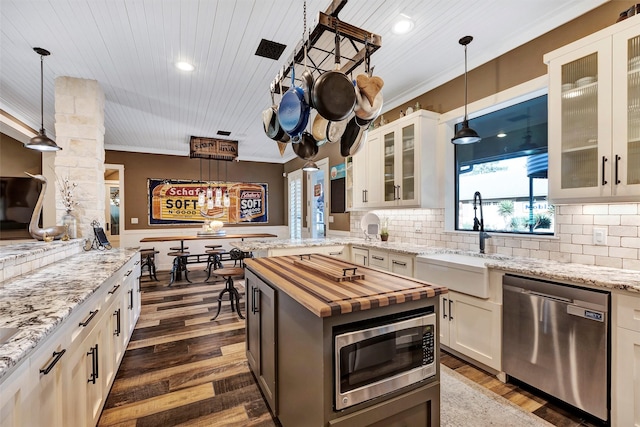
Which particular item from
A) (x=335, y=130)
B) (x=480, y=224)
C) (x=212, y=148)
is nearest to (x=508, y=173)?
(x=480, y=224)

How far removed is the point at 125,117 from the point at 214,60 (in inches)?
100.0

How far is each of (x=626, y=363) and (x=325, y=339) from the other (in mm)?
1758

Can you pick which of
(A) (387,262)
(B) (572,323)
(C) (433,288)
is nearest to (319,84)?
(C) (433,288)

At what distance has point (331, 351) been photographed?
122cm

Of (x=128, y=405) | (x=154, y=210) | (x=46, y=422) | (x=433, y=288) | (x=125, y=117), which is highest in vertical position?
(x=125, y=117)

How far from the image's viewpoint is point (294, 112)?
1.69m

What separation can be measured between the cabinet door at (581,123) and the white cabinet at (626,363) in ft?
2.35

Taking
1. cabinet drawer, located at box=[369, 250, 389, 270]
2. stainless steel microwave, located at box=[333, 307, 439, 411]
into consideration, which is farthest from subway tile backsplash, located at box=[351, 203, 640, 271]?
stainless steel microwave, located at box=[333, 307, 439, 411]

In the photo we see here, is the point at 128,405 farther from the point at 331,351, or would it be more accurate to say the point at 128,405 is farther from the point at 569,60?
the point at 569,60

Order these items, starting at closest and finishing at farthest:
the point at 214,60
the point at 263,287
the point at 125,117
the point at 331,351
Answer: the point at 331,351 < the point at 263,287 < the point at 214,60 < the point at 125,117

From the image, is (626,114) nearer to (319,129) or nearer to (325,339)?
(319,129)

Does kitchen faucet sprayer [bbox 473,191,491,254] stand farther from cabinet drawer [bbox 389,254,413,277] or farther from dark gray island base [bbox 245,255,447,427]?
dark gray island base [bbox 245,255,447,427]

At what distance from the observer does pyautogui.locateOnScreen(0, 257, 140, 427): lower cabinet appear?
93 cm

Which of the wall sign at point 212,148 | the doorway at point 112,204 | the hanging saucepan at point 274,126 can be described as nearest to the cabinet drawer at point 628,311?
the hanging saucepan at point 274,126
